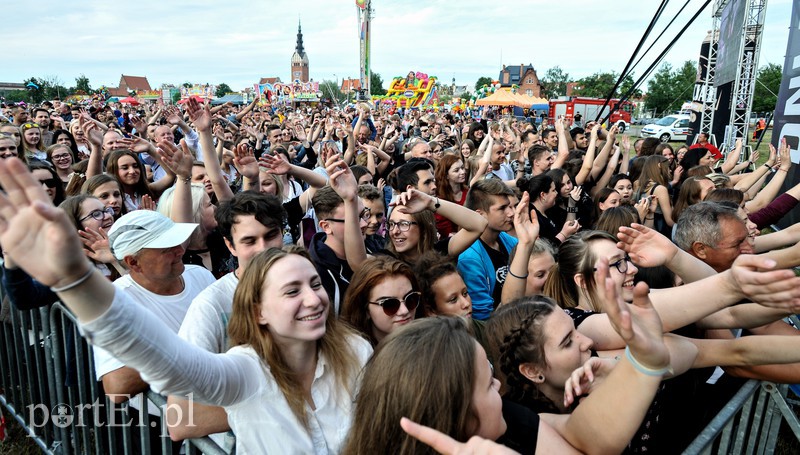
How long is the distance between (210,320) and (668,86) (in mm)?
65217

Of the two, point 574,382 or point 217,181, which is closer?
point 574,382

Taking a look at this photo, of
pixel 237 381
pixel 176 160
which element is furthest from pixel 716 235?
pixel 176 160

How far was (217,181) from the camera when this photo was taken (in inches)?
156

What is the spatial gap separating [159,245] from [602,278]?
208cm

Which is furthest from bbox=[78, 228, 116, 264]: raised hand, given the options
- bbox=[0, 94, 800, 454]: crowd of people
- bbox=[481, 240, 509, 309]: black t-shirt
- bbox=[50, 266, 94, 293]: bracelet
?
bbox=[481, 240, 509, 309]: black t-shirt

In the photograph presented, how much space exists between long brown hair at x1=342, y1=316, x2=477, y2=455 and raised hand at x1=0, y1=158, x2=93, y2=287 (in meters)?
0.87

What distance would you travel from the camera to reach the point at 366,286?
249 cm

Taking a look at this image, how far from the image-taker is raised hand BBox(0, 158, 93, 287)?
3.65ft

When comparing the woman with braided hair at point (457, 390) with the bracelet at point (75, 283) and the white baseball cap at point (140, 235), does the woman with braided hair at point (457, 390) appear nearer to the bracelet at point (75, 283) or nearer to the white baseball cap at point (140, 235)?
the bracelet at point (75, 283)

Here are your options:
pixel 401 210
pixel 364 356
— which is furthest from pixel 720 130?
pixel 364 356

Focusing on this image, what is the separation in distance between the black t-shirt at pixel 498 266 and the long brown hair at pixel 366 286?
4.02 feet

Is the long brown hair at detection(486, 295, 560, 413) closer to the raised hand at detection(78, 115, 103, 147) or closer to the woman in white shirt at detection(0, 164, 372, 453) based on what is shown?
the woman in white shirt at detection(0, 164, 372, 453)

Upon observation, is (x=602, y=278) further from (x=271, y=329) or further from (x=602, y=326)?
(x=271, y=329)

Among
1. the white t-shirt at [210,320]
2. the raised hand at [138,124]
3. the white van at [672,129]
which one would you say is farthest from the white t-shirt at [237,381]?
the white van at [672,129]
